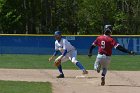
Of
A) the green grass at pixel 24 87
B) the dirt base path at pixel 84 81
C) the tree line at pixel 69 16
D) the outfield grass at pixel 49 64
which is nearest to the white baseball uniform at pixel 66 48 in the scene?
the dirt base path at pixel 84 81

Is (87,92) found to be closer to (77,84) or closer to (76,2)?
(77,84)

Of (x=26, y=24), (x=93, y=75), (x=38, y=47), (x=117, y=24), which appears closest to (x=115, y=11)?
(x=117, y=24)

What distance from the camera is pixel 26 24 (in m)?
60.7

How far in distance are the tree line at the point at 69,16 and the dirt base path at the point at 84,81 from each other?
119 ft

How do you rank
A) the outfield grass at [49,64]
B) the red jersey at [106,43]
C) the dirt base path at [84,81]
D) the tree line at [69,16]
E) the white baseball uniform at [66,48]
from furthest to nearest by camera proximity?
the tree line at [69,16] → the outfield grass at [49,64] → the white baseball uniform at [66,48] → the red jersey at [106,43] → the dirt base path at [84,81]

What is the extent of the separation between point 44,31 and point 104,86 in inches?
1951

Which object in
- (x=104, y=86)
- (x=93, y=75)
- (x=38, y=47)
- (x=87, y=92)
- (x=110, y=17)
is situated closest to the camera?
(x=87, y=92)

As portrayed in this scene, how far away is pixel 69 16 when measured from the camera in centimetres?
6312

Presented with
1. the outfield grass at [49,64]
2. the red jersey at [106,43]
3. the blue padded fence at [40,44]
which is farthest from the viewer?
the blue padded fence at [40,44]

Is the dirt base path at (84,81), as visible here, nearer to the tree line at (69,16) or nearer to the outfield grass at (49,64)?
the outfield grass at (49,64)

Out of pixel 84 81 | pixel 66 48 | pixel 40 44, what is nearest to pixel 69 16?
pixel 40 44

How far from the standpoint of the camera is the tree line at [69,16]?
56188mm

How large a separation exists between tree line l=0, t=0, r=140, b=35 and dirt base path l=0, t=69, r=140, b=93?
119 feet

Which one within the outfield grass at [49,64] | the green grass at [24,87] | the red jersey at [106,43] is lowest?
the outfield grass at [49,64]
